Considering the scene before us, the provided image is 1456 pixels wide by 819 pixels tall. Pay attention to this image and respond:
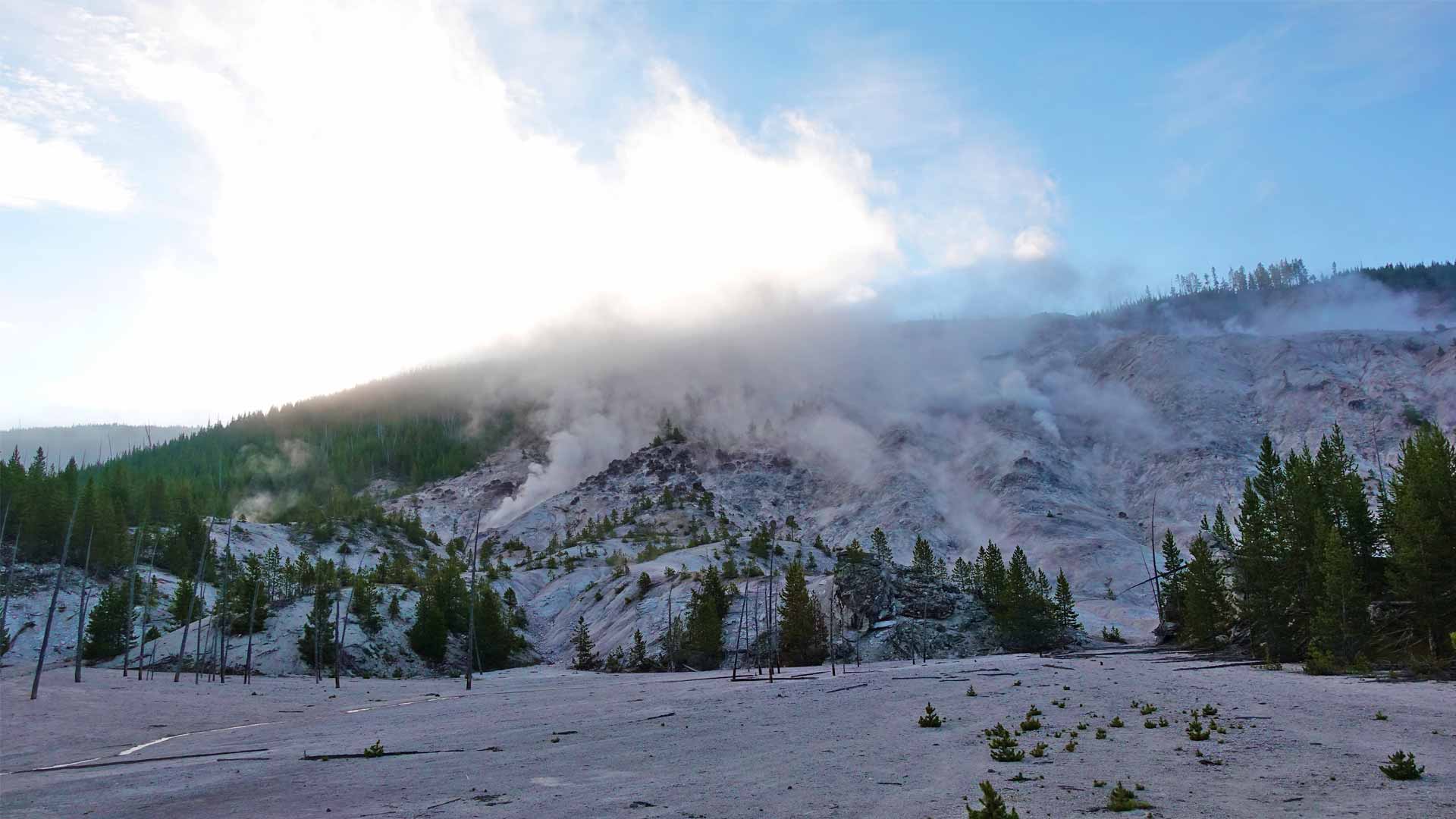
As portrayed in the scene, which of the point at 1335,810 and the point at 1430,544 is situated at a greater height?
the point at 1430,544

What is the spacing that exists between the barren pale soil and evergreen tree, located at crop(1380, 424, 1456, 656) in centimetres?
803

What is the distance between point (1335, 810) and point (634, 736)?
23.2 metres

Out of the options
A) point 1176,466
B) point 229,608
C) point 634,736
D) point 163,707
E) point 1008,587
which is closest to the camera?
point 634,736

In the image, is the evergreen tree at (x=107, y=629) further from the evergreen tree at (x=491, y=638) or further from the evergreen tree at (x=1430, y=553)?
the evergreen tree at (x=1430, y=553)

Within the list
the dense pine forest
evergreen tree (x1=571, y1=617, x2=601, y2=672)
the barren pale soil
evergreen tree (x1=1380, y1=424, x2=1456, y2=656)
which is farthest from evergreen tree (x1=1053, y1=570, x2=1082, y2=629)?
evergreen tree (x1=571, y1=617, x2=601, y2=672)

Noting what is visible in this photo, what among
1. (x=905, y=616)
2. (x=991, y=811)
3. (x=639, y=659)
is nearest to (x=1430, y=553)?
(x=991, y=811)

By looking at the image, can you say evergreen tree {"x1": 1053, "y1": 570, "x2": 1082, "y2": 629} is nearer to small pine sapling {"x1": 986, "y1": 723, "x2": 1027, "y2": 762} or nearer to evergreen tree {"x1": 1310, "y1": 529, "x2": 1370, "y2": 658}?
evergreen tree {"x1": 1310, "y1": 529, "x2": 1370, "y2": 658}

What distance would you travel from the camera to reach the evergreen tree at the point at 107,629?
95.9 metres

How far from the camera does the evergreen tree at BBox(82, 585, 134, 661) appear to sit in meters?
95.9

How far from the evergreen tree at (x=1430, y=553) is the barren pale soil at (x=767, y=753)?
8.03m

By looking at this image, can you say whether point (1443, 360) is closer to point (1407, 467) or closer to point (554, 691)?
point (1407, 467)

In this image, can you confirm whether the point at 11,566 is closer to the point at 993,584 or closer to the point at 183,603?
the point at 183,603

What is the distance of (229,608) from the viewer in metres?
102

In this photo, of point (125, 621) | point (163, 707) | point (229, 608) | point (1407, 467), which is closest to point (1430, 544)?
point (1407, 467)
